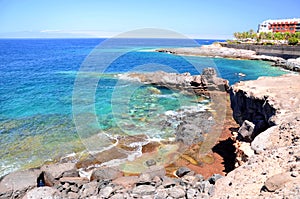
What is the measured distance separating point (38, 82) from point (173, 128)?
26.8 meters

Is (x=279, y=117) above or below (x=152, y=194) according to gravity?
above

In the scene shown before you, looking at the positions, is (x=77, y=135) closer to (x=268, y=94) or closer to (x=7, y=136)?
(x=7, y=136)

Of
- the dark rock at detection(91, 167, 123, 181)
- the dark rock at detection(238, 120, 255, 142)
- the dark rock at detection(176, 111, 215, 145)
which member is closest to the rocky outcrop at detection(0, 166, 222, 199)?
the dark rock at detection(91, 167, 123, 181)

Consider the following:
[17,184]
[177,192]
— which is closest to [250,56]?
[177,192]

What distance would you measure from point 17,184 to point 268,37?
3546 inches

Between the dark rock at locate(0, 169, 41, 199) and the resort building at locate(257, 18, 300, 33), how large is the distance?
420ft

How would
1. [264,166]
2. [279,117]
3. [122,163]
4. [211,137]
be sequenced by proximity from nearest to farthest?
[264,166] < [279,117] < [122,163] < [211,137]

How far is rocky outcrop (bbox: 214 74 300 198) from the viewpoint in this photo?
6248 mm

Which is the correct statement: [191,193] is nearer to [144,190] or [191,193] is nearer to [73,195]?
[144,190]

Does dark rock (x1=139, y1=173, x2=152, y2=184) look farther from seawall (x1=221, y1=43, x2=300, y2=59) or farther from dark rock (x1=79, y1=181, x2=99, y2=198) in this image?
seawall (x1=221, y1=43, x2=300, y2=59)

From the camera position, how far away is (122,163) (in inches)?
510

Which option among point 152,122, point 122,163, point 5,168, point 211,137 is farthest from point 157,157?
point 5,168

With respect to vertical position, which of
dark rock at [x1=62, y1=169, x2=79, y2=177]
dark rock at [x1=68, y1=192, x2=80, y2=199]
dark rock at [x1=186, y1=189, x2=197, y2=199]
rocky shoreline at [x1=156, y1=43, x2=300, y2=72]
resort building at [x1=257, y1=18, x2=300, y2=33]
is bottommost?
dark rock at [x1=62, y1=169, x2=79, y2=177]

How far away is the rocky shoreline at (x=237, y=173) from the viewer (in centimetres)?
698
